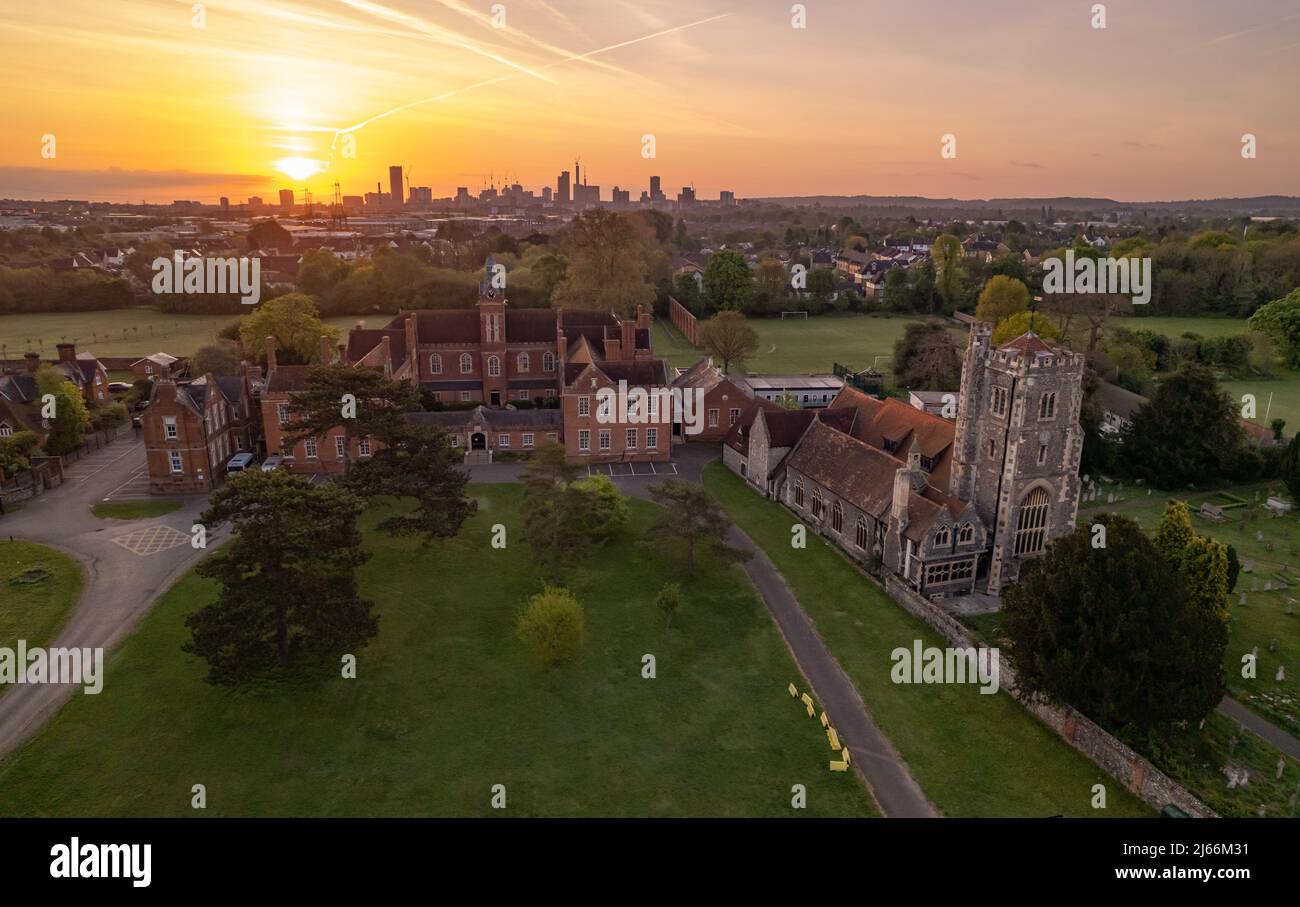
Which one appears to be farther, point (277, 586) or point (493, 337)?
point (493, 337)

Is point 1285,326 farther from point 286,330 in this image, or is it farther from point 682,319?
point 286,330

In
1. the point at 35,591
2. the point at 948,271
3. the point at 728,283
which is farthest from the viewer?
→ the point at 948,271

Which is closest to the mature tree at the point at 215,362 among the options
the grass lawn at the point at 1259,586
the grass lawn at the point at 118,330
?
the grass lawn at the point at 118,330

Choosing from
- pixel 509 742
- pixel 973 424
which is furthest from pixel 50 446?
pixel 973 424

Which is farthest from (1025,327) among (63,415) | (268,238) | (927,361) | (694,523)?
(268,238)
